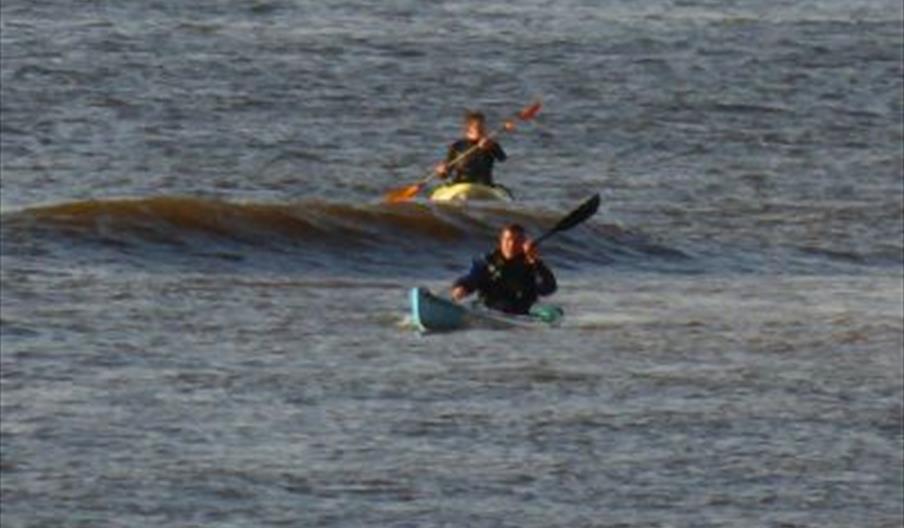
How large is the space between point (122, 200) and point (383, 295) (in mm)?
5516

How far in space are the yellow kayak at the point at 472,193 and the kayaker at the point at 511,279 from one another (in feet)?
24.4

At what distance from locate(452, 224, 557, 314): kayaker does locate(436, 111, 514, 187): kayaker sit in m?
7.31

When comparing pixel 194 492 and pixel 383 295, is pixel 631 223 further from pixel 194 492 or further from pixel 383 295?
pixel 194 492

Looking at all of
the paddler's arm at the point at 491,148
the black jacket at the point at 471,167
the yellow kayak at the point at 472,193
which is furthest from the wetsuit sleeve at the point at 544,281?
the black jacket at the point at 471,167

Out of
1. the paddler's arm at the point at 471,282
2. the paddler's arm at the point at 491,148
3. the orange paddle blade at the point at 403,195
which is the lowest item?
the orange paddle blade at the point at 403,195

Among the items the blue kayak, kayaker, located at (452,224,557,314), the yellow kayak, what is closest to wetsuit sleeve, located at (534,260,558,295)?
kayaker, located at (452,224,557,314)

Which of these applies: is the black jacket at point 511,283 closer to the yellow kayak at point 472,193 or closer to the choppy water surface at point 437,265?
the choppy water surface at point 437,265

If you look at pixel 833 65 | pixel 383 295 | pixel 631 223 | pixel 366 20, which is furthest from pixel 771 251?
pixel 366 20

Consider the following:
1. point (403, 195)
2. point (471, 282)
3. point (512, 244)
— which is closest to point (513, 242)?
point (512, 244)

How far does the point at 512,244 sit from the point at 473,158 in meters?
8.27

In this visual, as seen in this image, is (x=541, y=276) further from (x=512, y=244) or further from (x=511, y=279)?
(x=512, y=244)

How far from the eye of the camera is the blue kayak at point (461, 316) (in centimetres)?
2620

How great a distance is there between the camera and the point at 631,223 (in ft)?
113

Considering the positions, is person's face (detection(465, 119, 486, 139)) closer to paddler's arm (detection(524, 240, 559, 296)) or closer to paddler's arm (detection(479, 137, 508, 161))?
paddler's arm (detection(479, 137, 508, 161))
